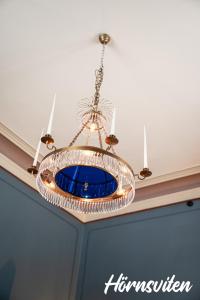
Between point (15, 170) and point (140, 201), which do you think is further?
point (140, 201)

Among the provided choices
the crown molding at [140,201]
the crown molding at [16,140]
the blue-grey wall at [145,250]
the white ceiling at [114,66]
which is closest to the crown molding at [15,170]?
the crown molding at [140,201]

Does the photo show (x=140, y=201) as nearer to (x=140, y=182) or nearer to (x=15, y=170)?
(x=140, y=182)

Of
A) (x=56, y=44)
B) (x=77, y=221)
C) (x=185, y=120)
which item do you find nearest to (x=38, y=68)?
(x=56, y=44)

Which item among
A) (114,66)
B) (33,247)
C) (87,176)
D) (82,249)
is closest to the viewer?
(87,176)

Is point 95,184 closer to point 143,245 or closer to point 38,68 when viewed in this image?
point 38,68

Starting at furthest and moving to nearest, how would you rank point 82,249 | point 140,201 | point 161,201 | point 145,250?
point 82,249, point 140,201, point 161,201, point 145,250

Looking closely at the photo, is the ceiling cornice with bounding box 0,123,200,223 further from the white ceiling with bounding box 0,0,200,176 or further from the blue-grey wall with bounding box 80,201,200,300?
the white ceiling with bounding box 0,0,200,176

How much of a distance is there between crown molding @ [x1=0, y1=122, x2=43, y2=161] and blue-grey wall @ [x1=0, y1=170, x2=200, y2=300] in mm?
404

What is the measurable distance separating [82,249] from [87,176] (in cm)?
219

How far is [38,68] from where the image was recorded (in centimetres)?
295

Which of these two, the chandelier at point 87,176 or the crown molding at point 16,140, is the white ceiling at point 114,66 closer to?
the crown molding at point 16,140

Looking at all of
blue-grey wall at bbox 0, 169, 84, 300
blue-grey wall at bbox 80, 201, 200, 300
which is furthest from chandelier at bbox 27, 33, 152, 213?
blue-grey wall at bbox 80, 201, 200, 300

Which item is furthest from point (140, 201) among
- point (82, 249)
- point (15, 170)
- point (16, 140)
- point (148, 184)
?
point (16, 140)

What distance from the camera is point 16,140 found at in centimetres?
376
